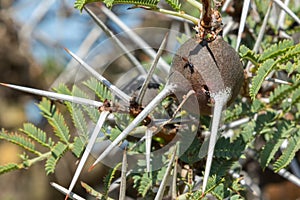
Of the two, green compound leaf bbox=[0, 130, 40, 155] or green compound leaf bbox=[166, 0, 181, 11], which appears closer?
green compound leaf bbox=[166, 0, 181, 11]

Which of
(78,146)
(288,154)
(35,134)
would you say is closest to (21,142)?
(35,134)

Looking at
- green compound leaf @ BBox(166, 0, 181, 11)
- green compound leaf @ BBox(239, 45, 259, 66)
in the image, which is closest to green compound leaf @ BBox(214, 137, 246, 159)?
green compound leaf @ BBox(239, 45, 259, 66)

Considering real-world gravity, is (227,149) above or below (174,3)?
below

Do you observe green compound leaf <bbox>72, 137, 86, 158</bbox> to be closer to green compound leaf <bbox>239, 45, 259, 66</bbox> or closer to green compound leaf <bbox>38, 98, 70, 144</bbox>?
green compound leaf <bbox>38, 98, 70, 144</bbox>

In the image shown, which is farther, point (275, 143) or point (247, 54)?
point (275, 143)

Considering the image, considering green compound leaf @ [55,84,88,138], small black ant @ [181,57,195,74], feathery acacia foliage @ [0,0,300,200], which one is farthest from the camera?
green compound leaf @ [55,84,88,138]

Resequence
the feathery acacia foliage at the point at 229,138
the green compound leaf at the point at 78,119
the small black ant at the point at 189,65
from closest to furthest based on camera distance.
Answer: the small black ant at the point at 189,65 < the feathery acacia foliage at the point at 229,138 < the green compound leaf at the point at 78,119

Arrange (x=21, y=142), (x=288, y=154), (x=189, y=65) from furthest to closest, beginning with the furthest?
(x=21, y=142), (x=288, y=154), (x=189, y=65)

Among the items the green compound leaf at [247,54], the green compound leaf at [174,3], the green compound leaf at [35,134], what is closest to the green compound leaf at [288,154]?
the green compound leaf at [247,54]

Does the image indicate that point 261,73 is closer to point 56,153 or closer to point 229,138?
point 229,138

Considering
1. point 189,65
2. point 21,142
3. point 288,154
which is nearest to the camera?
point 189,65

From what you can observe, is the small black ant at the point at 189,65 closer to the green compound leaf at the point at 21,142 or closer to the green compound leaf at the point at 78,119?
the green compound leaf at the point at 78,119
